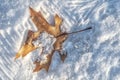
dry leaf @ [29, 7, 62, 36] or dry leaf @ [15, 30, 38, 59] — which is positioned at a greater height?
dry leaf @ [29, 7, 62, 36]

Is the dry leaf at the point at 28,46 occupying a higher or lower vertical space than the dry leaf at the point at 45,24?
lower

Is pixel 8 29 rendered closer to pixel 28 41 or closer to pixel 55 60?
pixel 28 41

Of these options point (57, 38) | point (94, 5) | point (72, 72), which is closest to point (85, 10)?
point (94, 5)
